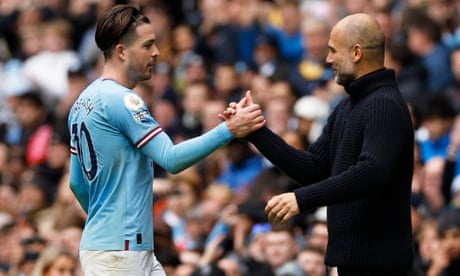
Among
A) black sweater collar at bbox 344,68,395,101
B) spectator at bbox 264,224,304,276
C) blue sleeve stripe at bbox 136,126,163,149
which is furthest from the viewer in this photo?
spectator at bbox 264,224,304,276

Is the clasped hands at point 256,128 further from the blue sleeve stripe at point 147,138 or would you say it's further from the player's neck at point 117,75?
the player's neck at point 117,75

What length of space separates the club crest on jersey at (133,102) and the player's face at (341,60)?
105 centimetres

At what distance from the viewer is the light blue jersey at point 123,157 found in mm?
6723

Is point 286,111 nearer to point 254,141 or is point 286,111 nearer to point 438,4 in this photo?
point 438,4

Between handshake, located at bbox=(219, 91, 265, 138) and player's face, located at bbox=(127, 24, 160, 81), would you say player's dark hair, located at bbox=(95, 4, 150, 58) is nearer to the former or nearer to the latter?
player's face, located at bbox=(127, 24, 160, 81)

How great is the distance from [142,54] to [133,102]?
0.98 ft

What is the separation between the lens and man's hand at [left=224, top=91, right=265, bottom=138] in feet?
22.7

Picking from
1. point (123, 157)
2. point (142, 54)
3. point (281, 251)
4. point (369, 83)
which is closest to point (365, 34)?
point (369, 83)

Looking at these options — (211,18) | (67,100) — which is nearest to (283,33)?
(211,18)

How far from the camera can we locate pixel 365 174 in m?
6.50

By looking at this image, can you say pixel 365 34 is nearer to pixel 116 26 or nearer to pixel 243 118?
pixel 243 118

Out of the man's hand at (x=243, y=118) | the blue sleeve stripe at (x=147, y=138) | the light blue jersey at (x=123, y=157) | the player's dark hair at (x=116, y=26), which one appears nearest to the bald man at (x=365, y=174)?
the man's hand at (x=243, y=118)

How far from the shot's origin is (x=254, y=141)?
23.7 feet

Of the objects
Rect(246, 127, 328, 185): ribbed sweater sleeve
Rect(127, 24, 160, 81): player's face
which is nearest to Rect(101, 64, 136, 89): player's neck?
Rect(127, 24, 160, 81): player's face
